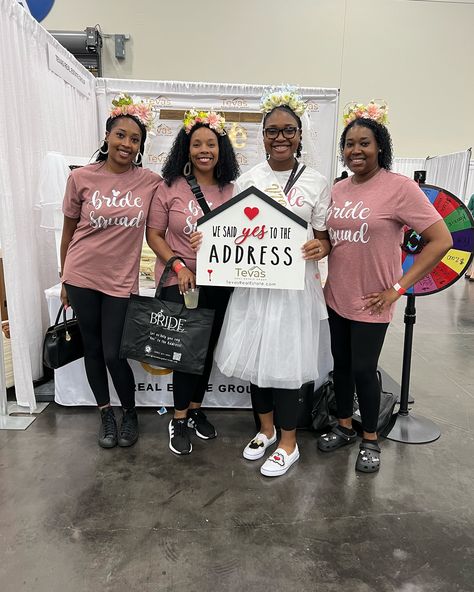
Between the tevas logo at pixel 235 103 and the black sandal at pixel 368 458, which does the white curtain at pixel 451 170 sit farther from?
the black sandal at pixel 368 458

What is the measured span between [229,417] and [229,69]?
26.8ft

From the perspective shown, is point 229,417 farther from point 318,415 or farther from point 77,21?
point 77,21

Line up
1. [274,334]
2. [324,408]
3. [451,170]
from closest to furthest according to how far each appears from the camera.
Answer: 1. [274,334]
2. [324,408]
3. [451,170]

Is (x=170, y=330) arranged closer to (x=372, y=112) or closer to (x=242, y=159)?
(x=372, y=112)

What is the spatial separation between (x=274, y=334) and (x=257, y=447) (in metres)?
0.68

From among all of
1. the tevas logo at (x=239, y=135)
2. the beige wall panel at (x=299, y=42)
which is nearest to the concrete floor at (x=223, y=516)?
the tevas logo at (x=239, y=135)

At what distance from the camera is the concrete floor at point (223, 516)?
1505 millimetres

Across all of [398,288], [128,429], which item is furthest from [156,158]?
[398,288]

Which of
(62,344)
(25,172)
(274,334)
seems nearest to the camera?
(274,334)

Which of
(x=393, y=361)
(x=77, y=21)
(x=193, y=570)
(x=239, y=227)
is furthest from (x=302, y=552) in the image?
(x=77, y=21)

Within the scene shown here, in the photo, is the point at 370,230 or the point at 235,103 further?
the point at 235,103

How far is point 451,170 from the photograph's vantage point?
9688mm

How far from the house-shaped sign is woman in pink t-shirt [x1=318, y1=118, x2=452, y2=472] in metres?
0.22

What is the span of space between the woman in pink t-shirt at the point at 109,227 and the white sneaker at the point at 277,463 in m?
0.91
